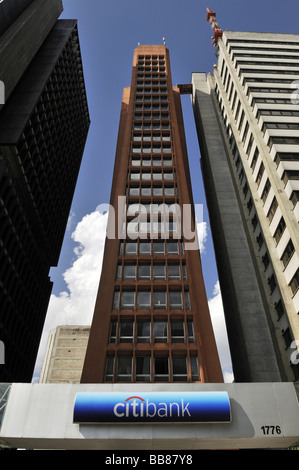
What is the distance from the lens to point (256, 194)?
141ft

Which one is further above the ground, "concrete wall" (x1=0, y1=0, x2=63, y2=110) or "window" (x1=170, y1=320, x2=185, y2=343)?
"concrete wall" (x1=0, y1=0, x2=63, y2=110)

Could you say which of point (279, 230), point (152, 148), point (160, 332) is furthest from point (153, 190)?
point (160, 332)

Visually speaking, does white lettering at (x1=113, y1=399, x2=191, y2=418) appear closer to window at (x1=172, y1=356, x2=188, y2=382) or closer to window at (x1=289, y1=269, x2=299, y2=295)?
window at (x1=172, y1=356, x2=188, y2=382)

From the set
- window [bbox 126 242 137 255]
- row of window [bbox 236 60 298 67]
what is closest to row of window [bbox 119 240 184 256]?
window [bbox 126 242 137 255]

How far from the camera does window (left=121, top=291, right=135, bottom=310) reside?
110 ft

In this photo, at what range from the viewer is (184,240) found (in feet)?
129

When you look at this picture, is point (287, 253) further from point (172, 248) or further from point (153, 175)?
point (153, 175)

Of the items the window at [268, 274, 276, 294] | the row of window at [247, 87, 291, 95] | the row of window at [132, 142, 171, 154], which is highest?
the row of window at [247, 87, 291, 95]

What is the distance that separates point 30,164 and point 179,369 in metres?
38.7

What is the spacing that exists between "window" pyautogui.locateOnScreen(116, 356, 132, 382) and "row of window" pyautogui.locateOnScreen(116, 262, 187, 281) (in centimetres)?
925

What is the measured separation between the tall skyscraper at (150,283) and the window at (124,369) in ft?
0.29

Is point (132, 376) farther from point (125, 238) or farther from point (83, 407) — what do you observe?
point (125, 238)
